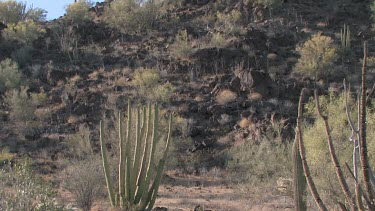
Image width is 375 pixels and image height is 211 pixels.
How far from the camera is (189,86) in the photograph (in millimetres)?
29500

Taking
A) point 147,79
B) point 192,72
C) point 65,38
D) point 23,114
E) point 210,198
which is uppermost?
point 65,38

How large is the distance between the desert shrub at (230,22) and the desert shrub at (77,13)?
30.6 ft

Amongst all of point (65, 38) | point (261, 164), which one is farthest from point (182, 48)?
point (261, 164)

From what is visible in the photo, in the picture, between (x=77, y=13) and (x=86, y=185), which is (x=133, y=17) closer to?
(x=77, y=13)

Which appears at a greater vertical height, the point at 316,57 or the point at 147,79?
the point at 316,57

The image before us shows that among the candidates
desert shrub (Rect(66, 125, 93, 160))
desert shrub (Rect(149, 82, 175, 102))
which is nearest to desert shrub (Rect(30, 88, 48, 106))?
desert shrub (Rect(66, 125, 93, 160))

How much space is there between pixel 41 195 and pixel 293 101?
19.5 m

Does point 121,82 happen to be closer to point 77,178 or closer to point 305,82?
point 305,82

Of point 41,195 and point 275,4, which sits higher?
point 275,4

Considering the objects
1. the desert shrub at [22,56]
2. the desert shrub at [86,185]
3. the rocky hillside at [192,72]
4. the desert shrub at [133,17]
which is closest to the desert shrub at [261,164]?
the rocky hillside at [192,72]

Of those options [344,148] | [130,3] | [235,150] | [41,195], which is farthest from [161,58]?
[41,195]

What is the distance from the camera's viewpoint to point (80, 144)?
2278cm

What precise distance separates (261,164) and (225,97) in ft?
27.8

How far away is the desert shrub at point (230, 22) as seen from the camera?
3368cm
